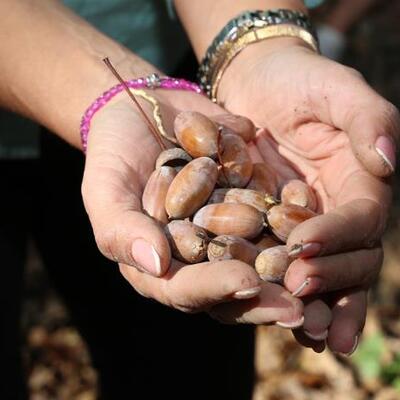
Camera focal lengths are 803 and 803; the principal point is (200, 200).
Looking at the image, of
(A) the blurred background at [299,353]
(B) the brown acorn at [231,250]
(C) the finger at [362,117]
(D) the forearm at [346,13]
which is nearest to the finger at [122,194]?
(B) the brown acorn at [231,250]

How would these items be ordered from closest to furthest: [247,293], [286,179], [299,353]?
[247,293]
[286,179]
[299,353]

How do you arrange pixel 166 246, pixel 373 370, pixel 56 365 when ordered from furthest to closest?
1. pixel 56 365
2. pixel 373 370
3. pixel 166 246

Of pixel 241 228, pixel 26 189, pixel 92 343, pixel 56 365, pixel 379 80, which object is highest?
pixel 241 228

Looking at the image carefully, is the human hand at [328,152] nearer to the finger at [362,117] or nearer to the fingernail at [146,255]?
the finger at [362,117]

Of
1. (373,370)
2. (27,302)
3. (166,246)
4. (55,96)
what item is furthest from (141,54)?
(27,302)

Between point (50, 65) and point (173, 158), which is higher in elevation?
point (50, 65)

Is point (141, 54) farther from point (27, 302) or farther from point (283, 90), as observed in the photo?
point (27, 302)

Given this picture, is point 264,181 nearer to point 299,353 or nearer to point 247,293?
point 247,293

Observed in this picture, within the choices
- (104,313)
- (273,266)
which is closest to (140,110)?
(273,266)
